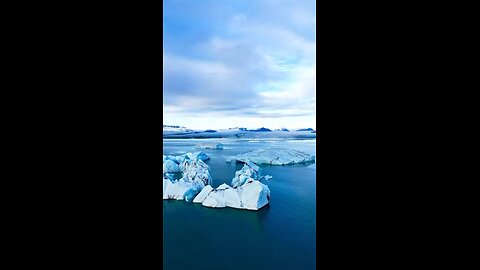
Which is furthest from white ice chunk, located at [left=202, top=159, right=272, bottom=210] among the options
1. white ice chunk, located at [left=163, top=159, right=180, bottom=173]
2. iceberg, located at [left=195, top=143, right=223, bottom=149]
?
iceberg, located at [left=195, top=143, right=223, bottom=149]

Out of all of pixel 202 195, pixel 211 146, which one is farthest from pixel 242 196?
pixel 211 146

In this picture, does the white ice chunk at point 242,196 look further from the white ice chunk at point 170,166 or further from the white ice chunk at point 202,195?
the white ice chunk at point 170,166

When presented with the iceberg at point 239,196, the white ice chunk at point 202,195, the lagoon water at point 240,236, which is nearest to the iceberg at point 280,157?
the lagoon water at point 240,236

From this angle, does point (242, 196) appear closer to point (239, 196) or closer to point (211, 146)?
point (239, 196)

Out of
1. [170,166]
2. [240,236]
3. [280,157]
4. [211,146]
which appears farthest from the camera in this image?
[211,146]

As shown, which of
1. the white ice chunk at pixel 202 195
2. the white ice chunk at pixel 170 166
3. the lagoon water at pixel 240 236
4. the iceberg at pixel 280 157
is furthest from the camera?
the iceberg at pixel 280 157

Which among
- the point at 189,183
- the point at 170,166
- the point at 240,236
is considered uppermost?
the point at 170,166

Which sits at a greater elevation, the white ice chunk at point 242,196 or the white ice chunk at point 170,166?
the white ice chunk at point 170,166
